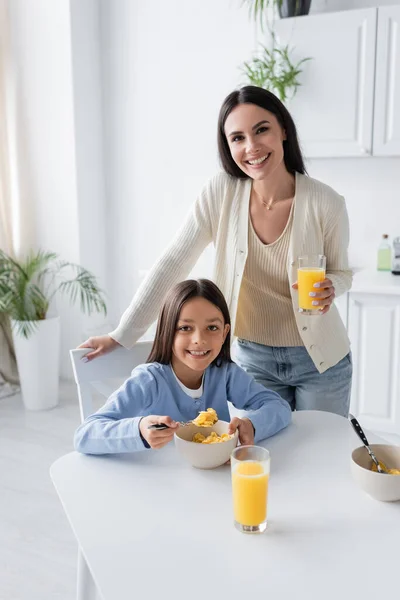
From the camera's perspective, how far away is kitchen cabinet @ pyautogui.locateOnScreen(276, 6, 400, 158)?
2744 millimetres

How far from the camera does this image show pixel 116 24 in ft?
11.9

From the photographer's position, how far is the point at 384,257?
10.3 ft

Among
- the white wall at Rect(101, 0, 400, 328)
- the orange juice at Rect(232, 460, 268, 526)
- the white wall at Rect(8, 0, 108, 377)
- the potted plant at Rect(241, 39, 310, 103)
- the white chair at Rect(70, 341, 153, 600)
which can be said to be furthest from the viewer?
the white wall at Rect(8, 0, 108, 377)

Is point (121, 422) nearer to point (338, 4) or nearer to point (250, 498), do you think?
point (250, 498)

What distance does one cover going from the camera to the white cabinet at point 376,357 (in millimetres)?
2752

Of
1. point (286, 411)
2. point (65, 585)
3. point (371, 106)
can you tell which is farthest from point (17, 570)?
point (371, 106)

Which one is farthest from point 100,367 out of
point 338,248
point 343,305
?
point 343,305

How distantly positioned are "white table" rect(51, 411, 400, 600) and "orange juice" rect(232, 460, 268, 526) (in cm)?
3

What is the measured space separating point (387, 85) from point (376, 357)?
3.87 feet

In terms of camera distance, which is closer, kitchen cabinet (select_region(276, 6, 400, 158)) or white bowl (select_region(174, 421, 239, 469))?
white bowl (select_region(174, 421, 239, 469))

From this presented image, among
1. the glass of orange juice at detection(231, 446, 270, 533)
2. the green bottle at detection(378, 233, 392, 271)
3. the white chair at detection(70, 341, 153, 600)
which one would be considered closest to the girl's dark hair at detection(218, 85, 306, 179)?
the white chair at detection(70, 341, 153, 600)

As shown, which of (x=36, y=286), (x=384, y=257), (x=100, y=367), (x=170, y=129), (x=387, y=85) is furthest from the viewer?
(x=170, y=129)

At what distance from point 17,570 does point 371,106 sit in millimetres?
2304

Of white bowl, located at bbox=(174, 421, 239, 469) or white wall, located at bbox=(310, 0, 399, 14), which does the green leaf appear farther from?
white bowl, located at bbox=(174, 421, 239, 469)
